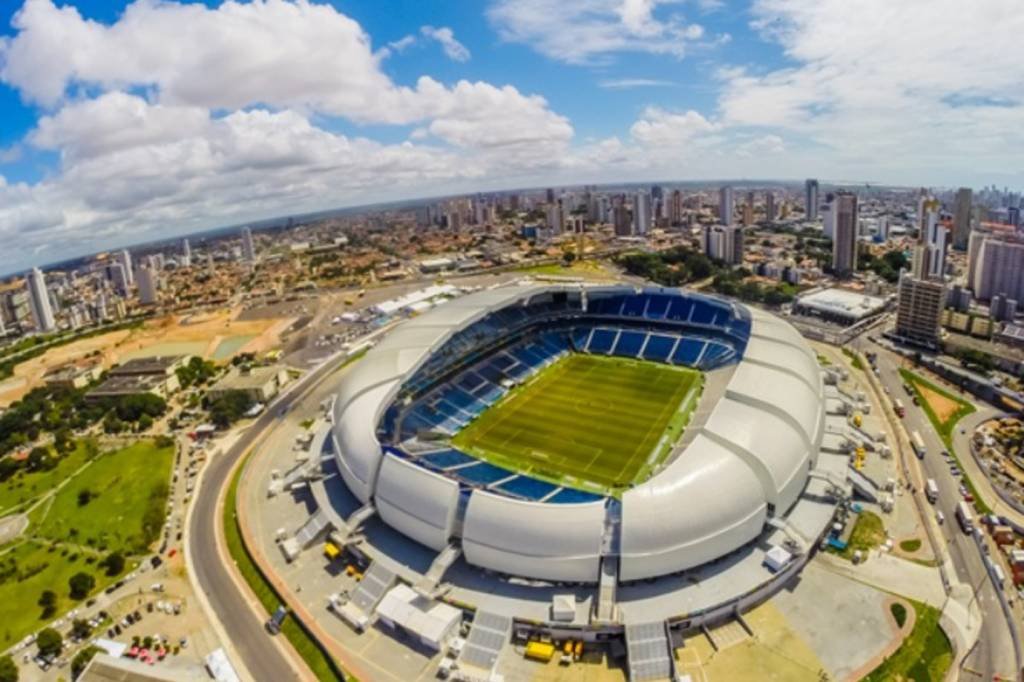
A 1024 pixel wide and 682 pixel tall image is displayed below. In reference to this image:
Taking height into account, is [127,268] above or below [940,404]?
above

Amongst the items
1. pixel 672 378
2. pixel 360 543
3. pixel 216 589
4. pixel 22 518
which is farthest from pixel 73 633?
pixel 672 378

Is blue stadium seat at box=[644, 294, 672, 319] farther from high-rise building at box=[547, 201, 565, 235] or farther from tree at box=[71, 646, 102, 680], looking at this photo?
high-rise building at box=[547, 201, 565, 235]

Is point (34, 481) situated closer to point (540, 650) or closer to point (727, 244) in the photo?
point (540, 650)

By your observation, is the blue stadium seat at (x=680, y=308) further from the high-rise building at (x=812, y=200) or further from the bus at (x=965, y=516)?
the high-rise building at (x=812, y=200)

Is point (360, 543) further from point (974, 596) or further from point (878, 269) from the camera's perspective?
point (878, 269)

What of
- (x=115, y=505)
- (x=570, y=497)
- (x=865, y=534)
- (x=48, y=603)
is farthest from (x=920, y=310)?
(x=48, y=603)

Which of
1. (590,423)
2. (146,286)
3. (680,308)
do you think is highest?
(146,286)
